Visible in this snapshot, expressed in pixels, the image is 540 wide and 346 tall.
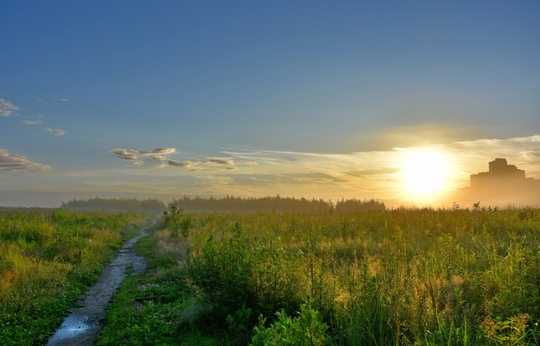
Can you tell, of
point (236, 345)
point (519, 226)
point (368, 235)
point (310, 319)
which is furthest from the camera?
point (368, 235)

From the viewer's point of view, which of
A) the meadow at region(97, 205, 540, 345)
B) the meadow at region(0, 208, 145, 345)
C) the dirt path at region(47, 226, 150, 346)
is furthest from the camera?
the meadow at region(0, 208, 145, 345)

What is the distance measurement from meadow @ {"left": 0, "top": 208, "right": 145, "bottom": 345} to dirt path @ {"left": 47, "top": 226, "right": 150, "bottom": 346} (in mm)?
244

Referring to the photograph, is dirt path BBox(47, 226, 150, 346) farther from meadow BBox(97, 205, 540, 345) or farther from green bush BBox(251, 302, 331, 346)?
green bush BBox(251, 302, 331, 346)

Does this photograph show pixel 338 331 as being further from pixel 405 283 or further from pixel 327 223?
pixel 327 223

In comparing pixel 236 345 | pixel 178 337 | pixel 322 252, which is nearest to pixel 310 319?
pixel 236 345

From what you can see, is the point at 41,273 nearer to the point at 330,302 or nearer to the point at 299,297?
the point at 299,297

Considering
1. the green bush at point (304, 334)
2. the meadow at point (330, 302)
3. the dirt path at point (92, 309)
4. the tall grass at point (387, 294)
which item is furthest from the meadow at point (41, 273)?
the green bush at point (304, 334)

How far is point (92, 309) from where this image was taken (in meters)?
11.6

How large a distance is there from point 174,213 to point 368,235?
18106mm

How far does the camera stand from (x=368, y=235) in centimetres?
1814

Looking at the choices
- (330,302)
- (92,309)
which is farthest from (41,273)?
(330,302)

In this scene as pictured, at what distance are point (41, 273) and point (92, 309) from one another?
3.80 metres

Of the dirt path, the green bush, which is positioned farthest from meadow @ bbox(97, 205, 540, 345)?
the dirt path

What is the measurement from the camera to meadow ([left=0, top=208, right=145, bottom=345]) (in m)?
9.98
